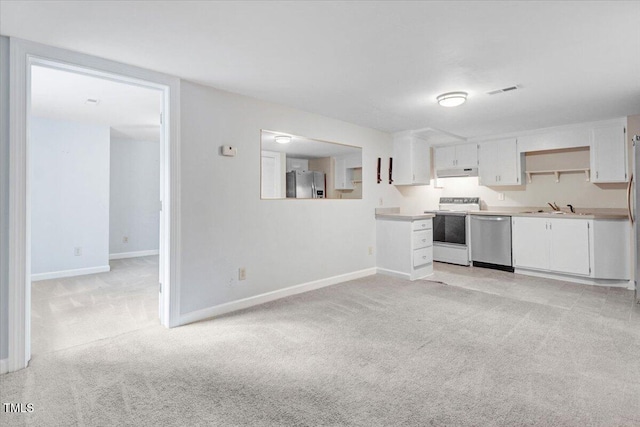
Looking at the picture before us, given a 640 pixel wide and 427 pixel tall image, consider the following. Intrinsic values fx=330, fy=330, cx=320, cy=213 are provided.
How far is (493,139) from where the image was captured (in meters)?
5.46

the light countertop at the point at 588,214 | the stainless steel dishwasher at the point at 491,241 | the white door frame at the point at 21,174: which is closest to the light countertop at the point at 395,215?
the stainless steel dishwasher at the point at 491,241

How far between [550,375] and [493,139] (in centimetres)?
430

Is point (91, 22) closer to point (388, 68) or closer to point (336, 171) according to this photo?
point (388, 68)

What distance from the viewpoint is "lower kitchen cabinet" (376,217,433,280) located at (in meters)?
4.60

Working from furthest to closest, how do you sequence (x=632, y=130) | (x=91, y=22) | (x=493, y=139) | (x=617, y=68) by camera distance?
(x=493, y=139), (x=632, y=130), (x=617, y=68), (x=91, y=22)

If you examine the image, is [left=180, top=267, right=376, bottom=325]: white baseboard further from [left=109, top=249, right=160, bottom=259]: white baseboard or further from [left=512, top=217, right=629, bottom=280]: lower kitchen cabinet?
[left=109, top=249, right=160, bottom=259]: white baseboard

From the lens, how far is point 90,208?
5.06 meters

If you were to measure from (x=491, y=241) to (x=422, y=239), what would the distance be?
1.34 m

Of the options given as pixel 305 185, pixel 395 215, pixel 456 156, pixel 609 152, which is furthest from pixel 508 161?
pixel 305 185

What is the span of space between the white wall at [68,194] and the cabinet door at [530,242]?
6.31 m

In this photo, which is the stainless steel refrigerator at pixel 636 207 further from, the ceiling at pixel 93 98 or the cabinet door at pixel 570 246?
the ceiling at pixel 93 98

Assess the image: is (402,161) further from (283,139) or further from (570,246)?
(570,246)

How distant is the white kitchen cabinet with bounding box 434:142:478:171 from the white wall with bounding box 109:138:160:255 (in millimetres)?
5524

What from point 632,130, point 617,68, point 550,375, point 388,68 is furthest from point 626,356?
point 632,130
